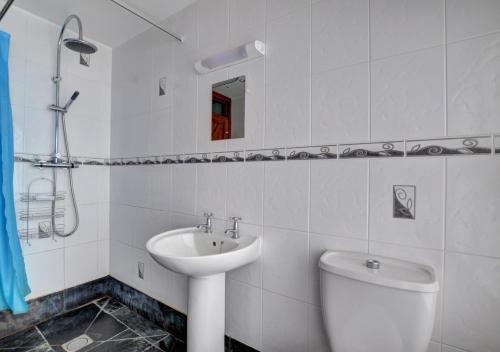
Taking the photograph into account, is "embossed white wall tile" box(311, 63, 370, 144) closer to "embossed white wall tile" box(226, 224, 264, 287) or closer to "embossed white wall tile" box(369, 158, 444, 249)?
"embossed white wall tile" box(369, 158, 444, 249)

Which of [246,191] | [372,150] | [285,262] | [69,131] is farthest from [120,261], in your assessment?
[372,150]

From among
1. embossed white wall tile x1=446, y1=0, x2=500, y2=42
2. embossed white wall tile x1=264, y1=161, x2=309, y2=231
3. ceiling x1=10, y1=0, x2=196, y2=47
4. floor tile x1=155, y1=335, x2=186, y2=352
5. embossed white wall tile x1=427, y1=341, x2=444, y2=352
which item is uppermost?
ceiling x1=10, y1=0, x2=196, y2=47

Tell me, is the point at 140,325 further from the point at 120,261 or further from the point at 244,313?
the point at 244,313

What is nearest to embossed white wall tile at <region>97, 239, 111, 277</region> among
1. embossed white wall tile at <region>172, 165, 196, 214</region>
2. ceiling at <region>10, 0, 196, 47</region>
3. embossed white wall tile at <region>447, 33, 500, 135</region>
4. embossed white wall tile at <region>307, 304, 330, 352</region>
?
embossed white wall tile at <region>172, 165, 196, 214</region>

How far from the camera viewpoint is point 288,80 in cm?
123

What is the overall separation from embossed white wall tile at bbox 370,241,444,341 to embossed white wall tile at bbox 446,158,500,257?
6 cm

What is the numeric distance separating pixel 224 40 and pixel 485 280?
165 centimetres

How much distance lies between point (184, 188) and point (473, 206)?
1.48 metres

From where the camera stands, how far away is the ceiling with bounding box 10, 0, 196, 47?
1.68 m

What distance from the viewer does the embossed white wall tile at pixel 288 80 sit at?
1186 millimetres

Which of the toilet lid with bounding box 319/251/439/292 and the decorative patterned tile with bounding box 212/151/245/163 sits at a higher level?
the decorative patterned tile with bounding box 212/151/245/163

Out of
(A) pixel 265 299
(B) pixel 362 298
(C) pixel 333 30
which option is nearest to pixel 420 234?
(B) pixel 362 298

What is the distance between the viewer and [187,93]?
65.9 inches

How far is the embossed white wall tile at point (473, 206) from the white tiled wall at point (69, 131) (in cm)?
250
